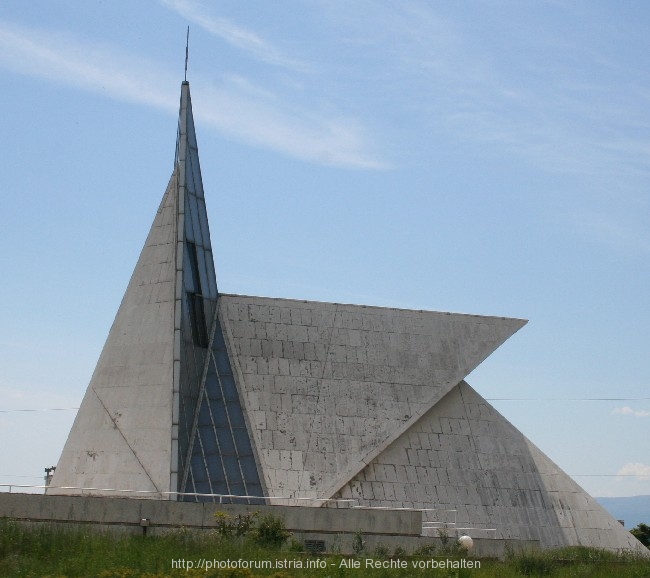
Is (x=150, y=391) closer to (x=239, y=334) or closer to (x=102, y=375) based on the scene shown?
(x=102, y=375)

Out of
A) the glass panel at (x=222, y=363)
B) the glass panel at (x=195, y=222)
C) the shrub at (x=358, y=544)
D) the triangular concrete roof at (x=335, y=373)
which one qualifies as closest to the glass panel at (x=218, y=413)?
the triangular concrete roof at (x=335, y=373)

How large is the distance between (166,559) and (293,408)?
11199 mm

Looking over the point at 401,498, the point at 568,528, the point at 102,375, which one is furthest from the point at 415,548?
the point at 102,375

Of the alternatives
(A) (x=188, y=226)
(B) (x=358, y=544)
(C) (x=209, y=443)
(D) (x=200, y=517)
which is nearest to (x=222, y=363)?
(C) (x=209, y=443)

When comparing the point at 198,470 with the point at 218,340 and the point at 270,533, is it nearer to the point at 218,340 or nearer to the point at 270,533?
the point at 218,340

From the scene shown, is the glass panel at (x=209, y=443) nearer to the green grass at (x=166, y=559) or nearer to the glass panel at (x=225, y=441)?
the glass panel at (x=225, y=441)

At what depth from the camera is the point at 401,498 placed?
33.3m

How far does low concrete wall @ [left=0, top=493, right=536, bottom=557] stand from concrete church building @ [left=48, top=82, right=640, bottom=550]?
104 inches

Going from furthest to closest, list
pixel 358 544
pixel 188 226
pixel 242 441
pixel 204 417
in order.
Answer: pixel 188 226 → pixel 204 417 → pixel 242 441 → pixel 358 544

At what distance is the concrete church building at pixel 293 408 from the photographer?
31641mm

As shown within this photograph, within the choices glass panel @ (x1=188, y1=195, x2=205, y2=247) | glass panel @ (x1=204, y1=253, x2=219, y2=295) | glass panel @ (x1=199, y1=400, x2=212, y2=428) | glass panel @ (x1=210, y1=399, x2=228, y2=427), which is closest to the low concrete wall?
glass panel @ (x1=199, y1=400, x2=212, y2=428)

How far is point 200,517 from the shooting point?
27.7 meters

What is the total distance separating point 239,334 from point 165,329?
128 inches

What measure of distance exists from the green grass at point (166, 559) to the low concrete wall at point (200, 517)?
3.36ft
